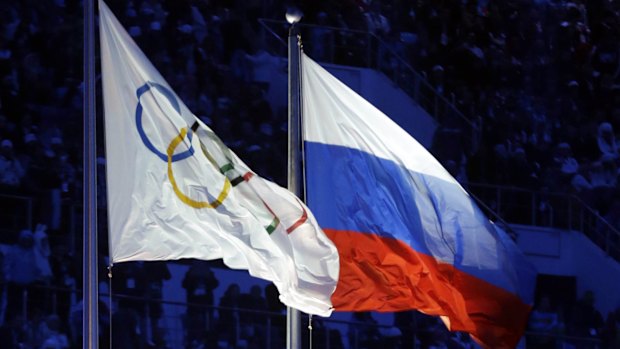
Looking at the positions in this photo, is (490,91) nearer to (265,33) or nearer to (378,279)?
(265,33)

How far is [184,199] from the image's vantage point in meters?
13.8

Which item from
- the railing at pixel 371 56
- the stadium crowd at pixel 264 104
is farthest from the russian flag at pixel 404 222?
the railing at pixel 371 56

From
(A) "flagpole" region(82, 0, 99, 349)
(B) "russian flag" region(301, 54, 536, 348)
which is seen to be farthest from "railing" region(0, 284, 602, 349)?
(A) "flagpole" region(82, 0, 99, 349)

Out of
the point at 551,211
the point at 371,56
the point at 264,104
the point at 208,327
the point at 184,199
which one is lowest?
the point at 208,327

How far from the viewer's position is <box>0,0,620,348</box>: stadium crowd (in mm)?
19672

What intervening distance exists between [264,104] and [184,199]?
8799 millimetres

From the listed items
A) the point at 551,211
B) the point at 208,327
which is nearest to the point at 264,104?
the point at 208,327

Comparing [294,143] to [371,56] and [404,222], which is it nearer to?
[404,222]

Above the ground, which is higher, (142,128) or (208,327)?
(142,128)

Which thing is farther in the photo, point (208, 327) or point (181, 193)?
point (208, 327)

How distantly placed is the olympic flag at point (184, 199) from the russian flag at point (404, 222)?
0.57 m

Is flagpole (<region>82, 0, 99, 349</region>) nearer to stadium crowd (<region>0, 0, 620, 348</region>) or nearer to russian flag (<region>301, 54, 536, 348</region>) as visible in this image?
russian flag (<region>301, 54, 536, 348</region>)

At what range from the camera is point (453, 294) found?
583 inches
